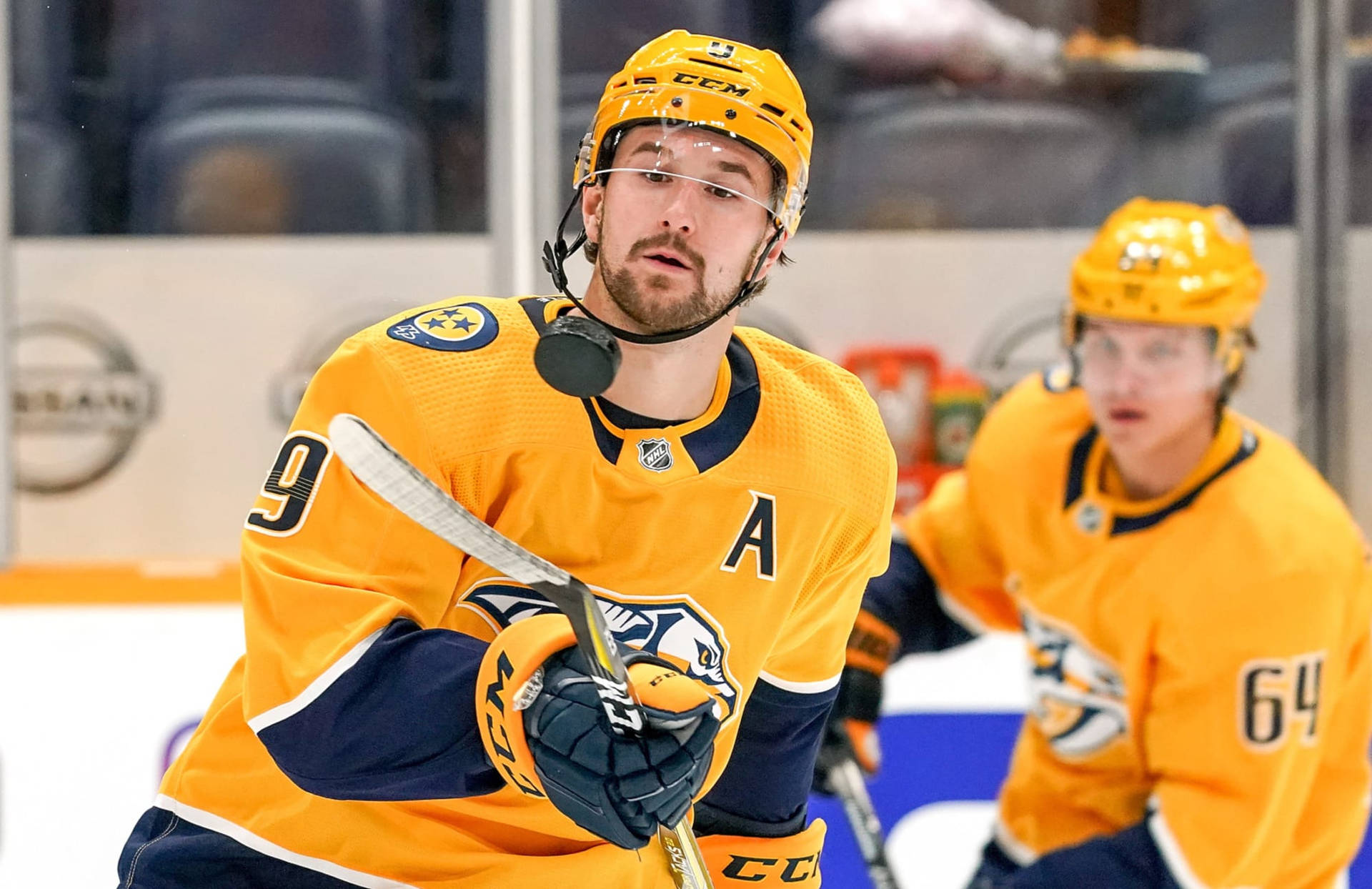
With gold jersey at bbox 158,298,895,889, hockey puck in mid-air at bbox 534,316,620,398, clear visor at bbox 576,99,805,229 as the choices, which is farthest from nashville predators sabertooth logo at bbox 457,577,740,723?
clear visor at bbox 576,99,805,229

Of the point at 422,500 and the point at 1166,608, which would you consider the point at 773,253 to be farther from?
the point at 1166,608

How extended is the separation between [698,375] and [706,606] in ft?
0.63

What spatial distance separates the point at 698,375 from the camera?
4.23 ft

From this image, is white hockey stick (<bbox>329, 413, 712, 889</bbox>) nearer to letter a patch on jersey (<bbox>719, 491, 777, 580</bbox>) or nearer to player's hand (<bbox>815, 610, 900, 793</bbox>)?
letter a patch on jersey (<bbox>719, 491, 777, 580</bbox>)

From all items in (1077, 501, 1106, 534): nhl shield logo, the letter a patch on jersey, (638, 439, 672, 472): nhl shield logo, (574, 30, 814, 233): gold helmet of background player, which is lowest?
(1077, 501, 1106, 534): nhl shield logo

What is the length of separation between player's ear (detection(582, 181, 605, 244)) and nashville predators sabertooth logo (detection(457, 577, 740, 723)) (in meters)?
0.31

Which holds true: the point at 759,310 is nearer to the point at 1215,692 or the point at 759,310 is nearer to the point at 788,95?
the point at 1215,692

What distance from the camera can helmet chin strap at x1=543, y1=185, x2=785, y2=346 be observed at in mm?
1220

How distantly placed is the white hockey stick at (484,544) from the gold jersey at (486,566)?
130mm

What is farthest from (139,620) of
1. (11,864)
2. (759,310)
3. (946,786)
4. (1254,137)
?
(1254,137)

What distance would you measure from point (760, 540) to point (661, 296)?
0.22m

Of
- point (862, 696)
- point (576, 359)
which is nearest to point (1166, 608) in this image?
point (862, 696)

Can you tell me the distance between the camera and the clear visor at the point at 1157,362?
6.98ft

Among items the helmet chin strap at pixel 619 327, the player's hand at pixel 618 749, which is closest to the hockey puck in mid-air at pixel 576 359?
the helmet chin strap at pixel 619 327
